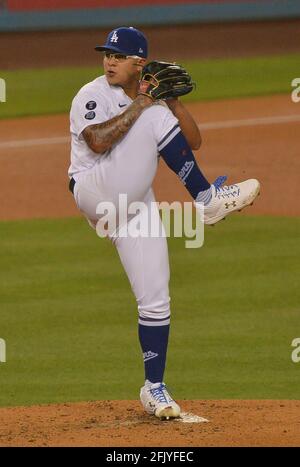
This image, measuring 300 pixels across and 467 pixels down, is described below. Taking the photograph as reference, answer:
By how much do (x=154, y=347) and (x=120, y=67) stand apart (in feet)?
4.88

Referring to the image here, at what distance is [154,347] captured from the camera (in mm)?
6672

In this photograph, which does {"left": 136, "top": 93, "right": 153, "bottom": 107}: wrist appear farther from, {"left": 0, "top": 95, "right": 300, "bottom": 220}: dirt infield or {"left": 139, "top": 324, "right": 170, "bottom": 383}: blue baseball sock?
{"left": 0, "top": 95, "right": 300, "bottom": 220}: dirt infield

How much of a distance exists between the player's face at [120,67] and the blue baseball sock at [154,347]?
4.27 ft

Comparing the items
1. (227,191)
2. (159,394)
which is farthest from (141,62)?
(159,394)

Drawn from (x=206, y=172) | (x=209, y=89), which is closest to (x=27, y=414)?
(x=206, y=172)

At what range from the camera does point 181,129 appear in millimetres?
6602

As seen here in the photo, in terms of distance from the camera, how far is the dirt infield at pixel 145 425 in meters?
6.30

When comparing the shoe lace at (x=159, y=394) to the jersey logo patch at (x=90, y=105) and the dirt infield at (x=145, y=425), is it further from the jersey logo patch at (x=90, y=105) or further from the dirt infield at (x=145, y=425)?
the jersey logo patch at (x=90, y=105)

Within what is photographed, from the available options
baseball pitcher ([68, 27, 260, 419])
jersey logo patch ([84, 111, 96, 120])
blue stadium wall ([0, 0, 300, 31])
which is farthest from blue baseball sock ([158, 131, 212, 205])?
blue stadium wall ([0, 0, 300, 31])

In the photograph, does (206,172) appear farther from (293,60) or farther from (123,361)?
(293,60)

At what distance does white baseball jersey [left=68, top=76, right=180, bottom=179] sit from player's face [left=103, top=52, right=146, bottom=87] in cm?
4

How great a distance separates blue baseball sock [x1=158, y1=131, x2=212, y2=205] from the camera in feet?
20.9
